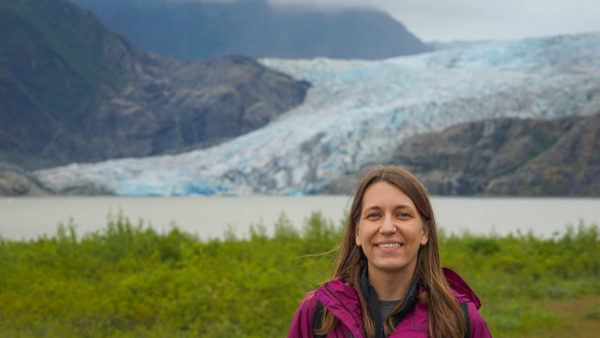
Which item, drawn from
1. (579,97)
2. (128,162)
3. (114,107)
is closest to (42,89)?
(114,107)

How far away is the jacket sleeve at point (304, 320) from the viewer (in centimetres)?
209

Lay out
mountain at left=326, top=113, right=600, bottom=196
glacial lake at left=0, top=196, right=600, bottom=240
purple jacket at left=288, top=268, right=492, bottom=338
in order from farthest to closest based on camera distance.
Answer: mountain at left=326, top=113, right=600, bottom=196 → glacial lake at left=0, top=196, right=600, bottom=240 → purple jacket at left=288, top=268, right=492, bottom=338

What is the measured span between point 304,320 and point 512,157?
49196 mm

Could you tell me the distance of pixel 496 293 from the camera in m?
8.98

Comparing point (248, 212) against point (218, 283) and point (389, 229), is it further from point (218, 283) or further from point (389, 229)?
point (389, 229)

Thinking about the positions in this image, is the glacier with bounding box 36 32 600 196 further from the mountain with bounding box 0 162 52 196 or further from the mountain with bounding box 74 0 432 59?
the mountain with bounding box 74 0 432 59

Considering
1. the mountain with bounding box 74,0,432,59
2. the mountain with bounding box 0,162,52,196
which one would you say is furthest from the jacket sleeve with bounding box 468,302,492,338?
the mountain with bounding box 74,0,432,59

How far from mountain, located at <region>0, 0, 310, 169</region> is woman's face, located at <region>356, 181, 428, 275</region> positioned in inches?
2306

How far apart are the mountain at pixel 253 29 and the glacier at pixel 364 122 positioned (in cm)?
6301

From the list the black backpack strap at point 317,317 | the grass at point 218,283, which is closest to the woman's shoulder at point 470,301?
the black backpack strap at point 317,317

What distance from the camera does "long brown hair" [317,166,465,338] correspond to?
6.63 feet

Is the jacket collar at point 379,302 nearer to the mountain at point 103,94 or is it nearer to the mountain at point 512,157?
the mountain at point 512,157

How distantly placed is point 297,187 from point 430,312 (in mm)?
41736

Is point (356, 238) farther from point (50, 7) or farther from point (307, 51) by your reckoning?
point (307, 51)
